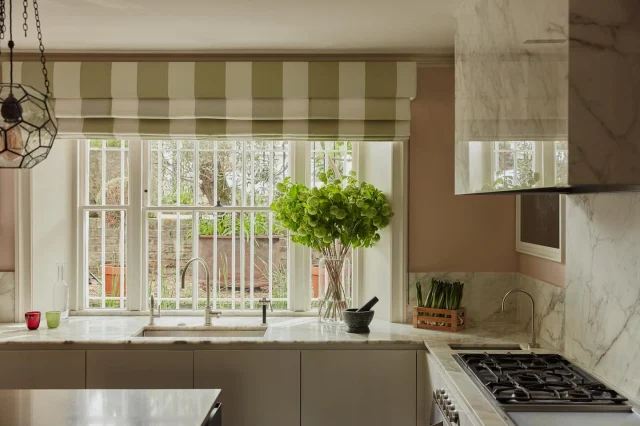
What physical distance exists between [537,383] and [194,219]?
245 centimetres

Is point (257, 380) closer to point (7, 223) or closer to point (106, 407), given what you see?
point (106, 407)

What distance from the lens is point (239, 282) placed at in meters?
4.21

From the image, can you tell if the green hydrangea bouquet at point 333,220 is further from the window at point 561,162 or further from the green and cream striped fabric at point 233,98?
the window at point 561,162

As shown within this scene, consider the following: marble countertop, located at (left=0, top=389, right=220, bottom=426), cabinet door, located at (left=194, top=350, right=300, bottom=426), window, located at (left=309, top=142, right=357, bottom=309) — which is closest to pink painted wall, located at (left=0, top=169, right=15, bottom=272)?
cabinet door, located at (left=194, top=350, right=300, bottom=426)

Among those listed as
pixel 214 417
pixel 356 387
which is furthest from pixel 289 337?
pixel 214 417

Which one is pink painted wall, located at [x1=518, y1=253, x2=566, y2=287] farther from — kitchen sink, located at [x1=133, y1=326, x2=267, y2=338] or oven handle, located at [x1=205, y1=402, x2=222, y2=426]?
oven handle, located at [x1=205, y1=402, x2=222, y2=426]

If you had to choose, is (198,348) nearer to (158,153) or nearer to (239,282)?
(239,282)

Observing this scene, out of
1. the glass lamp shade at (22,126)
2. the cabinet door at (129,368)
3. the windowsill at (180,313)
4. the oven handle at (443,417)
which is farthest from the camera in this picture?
the windowsill at (180,313)

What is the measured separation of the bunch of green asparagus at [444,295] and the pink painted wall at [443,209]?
25 centimetres

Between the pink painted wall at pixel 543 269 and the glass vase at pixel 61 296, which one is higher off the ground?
the pink painted wall at pixel 543 269

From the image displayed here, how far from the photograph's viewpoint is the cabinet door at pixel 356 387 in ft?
11.1

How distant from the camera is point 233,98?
3.79 m

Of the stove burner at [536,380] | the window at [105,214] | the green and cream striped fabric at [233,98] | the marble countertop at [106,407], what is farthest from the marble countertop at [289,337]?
the green and cream striped fabric at [233,98]

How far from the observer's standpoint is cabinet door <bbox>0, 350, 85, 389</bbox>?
3354 mm
